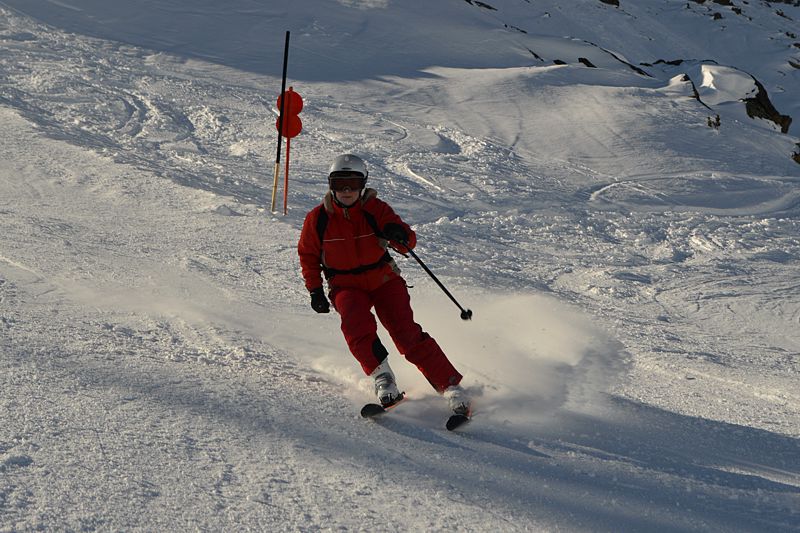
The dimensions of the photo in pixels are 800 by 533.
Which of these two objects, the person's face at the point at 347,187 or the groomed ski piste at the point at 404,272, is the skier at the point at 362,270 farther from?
the groomed ski piste at the point at 404,272

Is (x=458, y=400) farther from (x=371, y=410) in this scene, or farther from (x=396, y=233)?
(x=396, y=233)

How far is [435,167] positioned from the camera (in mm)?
12578

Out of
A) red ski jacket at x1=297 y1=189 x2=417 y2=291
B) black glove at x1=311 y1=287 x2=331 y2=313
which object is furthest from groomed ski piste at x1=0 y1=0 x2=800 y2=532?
red ski jacket at x1=297 y1=189 x2=417 y2=291

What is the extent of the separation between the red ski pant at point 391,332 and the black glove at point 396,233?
32 cm

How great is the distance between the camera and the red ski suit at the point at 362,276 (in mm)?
4773

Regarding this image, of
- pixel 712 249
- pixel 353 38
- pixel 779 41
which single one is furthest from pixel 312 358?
pixel 779 41

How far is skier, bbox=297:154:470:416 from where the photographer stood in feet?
15.6

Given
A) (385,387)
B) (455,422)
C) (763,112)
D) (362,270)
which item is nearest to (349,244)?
(362,270)

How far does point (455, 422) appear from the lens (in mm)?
4301

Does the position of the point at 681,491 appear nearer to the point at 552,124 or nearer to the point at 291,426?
the point at 291,426

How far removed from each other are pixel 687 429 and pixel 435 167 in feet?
27.8

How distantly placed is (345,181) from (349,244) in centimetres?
38

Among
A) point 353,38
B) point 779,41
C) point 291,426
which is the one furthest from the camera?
point 779,41

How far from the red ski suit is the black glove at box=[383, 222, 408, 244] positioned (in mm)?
47
